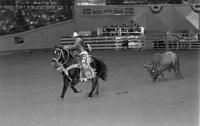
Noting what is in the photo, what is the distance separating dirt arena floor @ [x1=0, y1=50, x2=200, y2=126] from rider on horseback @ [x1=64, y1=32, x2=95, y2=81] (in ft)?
1.79

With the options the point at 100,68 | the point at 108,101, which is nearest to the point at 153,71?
the point at 100,68

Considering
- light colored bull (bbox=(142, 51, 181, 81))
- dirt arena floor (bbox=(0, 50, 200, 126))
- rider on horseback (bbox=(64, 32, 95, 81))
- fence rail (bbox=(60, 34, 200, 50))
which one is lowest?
fence rail (bbox=(60, 34, 200, 50))

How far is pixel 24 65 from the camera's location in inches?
712

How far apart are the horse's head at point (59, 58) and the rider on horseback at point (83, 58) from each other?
0.59ft

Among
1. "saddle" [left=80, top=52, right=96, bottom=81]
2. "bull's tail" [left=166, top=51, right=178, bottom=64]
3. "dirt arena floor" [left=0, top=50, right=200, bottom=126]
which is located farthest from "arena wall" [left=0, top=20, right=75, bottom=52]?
"saddle" [left=80, top=52, right=96, bottom=81]

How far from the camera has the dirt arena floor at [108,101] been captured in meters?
7.37

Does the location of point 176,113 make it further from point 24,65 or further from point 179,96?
point 24,65

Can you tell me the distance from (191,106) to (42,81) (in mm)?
→ 5888

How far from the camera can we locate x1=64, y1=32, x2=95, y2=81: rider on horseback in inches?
362

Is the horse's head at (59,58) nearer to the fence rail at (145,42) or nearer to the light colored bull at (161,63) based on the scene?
the light colored bull at (161,63)

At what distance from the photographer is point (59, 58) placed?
29.4 feet

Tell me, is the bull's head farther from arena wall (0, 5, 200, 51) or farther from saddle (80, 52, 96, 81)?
arena wall (0, 5, 200, 51)

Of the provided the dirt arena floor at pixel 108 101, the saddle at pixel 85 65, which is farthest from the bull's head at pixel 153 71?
the saddle at pixel 85 65

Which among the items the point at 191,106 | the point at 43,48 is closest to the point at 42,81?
the point at 191,106
